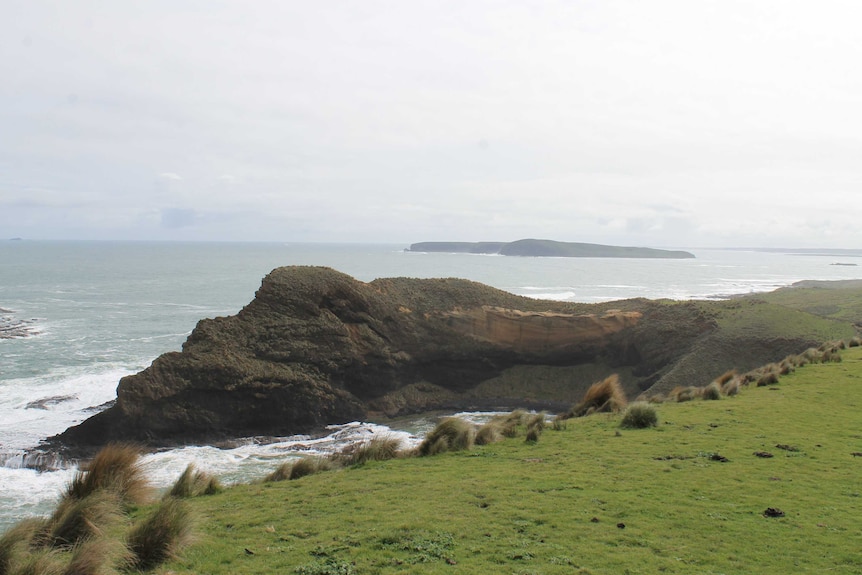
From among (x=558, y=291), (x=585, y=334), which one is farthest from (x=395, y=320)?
(x=558, y=291)

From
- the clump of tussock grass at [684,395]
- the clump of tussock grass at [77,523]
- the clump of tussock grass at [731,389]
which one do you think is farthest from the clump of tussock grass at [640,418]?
the clump of tussock grass at [77,523]

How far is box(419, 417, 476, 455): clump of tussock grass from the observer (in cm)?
1303

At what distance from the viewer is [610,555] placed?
670 cm

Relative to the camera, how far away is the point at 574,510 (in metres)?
8.32

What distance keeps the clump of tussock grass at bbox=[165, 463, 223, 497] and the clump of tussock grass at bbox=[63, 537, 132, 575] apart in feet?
15.1

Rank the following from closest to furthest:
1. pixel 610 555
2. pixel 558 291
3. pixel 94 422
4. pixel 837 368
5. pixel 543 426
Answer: pixel 610 555 → pixel 543 426 → pixel 837 368 → pixel 94 422 → pixel 558 291

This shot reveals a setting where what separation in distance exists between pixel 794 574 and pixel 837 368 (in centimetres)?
1801

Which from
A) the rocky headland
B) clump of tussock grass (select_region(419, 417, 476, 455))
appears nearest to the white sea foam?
the rocky headland

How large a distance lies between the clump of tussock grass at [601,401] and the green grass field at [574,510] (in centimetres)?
A: 352

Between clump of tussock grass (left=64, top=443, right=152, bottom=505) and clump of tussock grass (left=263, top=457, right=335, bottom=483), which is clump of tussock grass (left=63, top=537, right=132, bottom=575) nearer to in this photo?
clump of tussock grass (left=64, top=443, right=152, bottom=505)

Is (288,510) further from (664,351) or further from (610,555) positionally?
(664,351)

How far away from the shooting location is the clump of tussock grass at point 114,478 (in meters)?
9.48

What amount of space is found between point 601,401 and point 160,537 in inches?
545

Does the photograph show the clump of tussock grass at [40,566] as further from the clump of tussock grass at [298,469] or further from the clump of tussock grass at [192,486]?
the clump of tussock grass at [298,469]
